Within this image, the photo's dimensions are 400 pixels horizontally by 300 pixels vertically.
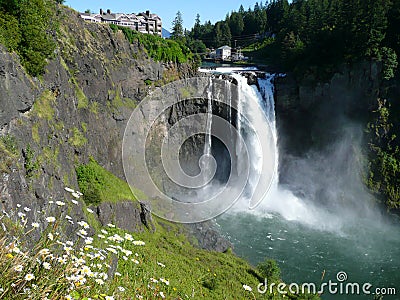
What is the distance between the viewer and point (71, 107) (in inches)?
621

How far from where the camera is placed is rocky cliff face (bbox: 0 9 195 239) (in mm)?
9164

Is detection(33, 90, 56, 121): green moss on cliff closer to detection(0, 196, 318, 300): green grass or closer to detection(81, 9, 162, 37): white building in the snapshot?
detection(0, 196, 318, 300): green grass

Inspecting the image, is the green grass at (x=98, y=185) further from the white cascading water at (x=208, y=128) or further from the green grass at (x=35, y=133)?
the white cascading water at (x=208, y=128)

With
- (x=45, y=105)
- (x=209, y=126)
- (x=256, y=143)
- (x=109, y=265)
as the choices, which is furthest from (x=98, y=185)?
(x=256, y=143)

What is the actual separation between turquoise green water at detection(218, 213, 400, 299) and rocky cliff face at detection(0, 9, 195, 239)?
804 cm

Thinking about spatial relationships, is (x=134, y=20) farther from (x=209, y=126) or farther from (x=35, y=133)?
(x=35, y=133)

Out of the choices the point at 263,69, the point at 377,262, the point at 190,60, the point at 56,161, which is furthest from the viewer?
the point at 263,69

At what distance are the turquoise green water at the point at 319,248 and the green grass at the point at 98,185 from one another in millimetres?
7926

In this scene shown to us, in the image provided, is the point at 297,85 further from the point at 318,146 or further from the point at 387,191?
the point at 387,191

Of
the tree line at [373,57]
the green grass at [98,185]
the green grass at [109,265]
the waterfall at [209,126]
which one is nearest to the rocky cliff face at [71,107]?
the green grass at [98,185]

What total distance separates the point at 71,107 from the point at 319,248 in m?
16.3

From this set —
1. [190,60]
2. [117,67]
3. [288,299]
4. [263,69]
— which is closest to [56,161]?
[288,299]

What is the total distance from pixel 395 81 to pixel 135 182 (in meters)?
22.4

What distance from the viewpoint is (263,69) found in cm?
3762
